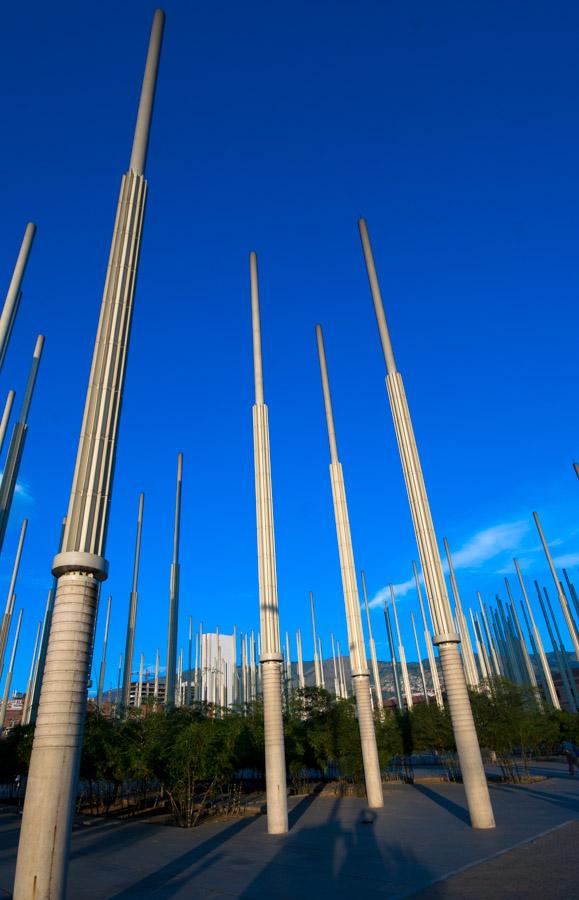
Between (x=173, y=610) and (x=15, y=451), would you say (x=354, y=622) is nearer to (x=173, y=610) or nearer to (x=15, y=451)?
(x=173, y=610)

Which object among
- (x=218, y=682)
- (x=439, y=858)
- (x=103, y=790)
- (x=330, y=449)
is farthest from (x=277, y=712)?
(x=218, y=682)

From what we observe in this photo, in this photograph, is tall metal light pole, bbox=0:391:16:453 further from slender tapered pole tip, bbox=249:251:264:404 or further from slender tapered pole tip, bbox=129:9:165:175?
slender tapered pole tip, bbox=129:9:165:175

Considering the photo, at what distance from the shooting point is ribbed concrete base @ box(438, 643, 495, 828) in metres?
13.6

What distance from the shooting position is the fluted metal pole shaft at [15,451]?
2091 cm

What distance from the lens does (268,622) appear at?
1662 cm

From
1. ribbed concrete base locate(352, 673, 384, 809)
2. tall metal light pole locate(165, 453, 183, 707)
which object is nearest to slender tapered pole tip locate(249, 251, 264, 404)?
ribbed concrete base locate(352, 673, 384, 809)

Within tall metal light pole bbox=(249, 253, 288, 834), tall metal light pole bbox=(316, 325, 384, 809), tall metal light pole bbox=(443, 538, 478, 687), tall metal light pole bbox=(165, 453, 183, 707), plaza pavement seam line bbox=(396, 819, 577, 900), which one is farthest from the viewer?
tall metal light pole bbox=(443, 538, 478, 687)

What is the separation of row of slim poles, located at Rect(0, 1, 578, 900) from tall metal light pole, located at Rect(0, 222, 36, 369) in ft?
1.03

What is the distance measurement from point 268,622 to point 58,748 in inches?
392

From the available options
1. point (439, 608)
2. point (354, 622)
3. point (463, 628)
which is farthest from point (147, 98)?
point (463, 628)

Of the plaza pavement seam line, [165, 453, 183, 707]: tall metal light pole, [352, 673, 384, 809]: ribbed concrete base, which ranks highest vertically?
[165, 453, 183, 707]: tall metal light pole

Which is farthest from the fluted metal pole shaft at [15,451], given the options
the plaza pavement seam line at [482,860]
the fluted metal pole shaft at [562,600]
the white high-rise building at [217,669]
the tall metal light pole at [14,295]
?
the white high-rise building at [217,669]

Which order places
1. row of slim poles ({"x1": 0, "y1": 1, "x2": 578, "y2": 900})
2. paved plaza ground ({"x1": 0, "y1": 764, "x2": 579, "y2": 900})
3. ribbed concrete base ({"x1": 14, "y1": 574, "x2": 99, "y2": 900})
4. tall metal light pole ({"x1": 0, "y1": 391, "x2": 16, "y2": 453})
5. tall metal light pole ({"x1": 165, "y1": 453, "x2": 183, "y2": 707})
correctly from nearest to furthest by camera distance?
ribbed concrete base ({"x1": 14, "y1": 574, "x2": 99, "y2": 900}), row of slim poles ({"x1": 0, "y1": 1, "x2": 578, "y2": 900}), paved plaza ground ({"x1": 0, "y1": 764, "x2": 579, "y2": 900}), tall metal light pole ({"x1": 0, "y1": 391, "x2": 16, "y2": 453}), tall metal light pole ({"x1": 165, "y1": 453, "x2": 183, "y2": 707})

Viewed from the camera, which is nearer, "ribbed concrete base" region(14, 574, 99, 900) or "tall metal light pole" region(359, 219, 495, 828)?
"ribbed concrete base" region(14, 574, 99, 900)
